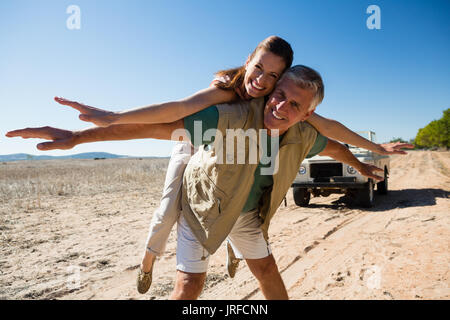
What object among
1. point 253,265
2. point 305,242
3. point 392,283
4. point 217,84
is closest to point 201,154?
point 217,84

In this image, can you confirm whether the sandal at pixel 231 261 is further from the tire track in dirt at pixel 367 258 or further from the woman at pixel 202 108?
the tire track in dirt at pixel 367 258

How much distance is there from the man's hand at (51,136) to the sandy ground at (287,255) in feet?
8.27

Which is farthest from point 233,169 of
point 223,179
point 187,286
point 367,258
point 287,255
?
point 367,258

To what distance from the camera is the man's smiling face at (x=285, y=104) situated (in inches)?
70.9

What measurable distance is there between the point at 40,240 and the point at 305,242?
4919 millimetres

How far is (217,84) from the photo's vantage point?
185cm

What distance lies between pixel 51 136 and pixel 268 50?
1.33 m

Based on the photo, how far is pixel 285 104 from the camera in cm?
179

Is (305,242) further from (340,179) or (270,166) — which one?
(270,166)

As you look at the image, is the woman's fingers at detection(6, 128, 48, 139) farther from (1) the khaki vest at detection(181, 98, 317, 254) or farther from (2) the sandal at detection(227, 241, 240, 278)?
(2) the sandal at detection(227, 241, 240, 278)

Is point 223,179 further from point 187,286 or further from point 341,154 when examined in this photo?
point 341,154

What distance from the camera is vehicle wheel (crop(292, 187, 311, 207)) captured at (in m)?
8.23

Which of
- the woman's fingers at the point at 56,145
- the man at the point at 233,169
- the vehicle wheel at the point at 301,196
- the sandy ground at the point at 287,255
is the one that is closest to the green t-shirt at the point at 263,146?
the man at the point at 233,169
